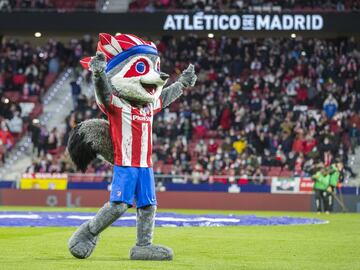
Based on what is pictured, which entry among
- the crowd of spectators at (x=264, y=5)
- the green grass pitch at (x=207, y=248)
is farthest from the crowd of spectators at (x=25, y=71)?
the green grass pitch at (x=207, y=248)

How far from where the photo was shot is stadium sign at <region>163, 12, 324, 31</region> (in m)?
38.6

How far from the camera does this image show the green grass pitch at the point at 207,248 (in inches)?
401

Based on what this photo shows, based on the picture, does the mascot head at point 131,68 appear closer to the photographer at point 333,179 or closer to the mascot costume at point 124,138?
the mascot costume at point 124,138

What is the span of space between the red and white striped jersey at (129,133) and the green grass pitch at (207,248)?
1119 millimetres

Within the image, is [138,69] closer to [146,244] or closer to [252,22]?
[146,244]

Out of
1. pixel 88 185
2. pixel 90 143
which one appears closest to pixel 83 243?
pixel 90 143

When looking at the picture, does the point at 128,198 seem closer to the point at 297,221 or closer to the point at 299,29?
the point at 297,221

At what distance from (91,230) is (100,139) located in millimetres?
1045

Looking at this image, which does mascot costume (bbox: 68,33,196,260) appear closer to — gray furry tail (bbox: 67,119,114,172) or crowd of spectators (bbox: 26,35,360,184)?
gray furry tail (bbox: 67,119,114,172)

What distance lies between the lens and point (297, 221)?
21.2 m

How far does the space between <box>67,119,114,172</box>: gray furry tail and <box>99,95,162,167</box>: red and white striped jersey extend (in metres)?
0.11

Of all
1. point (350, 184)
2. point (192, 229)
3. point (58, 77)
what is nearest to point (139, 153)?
point (192, 229)

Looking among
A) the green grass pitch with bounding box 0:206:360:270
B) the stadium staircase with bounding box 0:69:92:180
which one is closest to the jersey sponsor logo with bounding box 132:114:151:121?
the green grass pitch with bounding box 0:206:360:270

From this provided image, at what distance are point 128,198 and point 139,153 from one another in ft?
1.72
